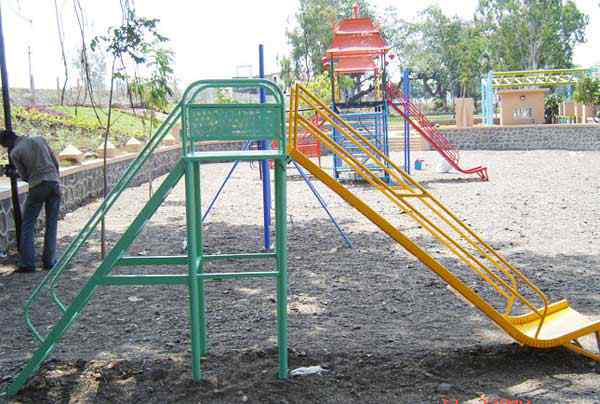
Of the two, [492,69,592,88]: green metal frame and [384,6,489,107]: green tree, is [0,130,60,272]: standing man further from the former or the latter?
[384,6,489,107]: green tree

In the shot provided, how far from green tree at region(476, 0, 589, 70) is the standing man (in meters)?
49.2

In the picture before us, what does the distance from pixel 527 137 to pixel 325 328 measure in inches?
829

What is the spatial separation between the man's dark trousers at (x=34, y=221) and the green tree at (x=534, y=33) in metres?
49.2

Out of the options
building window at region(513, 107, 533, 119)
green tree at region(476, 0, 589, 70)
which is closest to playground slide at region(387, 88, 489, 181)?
building window at region(513, 107, 533, 119)

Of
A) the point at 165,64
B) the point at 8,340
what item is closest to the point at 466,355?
the point at 8,340

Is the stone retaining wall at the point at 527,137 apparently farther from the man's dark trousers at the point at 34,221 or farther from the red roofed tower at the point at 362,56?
the man's dark trousers at the point at 34,221

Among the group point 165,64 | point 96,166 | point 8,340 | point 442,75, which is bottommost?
point 8,340

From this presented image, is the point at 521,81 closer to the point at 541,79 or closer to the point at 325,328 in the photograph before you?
the point at 541,79

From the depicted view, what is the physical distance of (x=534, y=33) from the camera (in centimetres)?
5234

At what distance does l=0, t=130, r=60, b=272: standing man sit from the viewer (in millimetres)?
7457

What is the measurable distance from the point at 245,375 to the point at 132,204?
362 inches

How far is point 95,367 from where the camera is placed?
4.48 meters

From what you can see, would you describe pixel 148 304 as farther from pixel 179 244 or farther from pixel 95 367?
pixel 179 244

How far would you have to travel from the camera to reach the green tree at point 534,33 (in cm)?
5166
